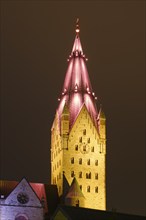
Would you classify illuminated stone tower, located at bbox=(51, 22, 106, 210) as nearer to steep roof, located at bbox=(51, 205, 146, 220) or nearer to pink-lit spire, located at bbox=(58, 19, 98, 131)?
pink-lit spire, located at bbox=(58, 19, 98, 131)

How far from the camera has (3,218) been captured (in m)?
119

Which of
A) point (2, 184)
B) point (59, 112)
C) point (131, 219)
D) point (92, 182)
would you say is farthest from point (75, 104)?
point (131, 219)

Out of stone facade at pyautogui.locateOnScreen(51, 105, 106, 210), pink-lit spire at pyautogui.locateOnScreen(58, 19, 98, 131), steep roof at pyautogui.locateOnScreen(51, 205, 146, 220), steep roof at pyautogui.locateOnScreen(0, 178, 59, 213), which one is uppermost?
pink-lit spire at pyautogui.locateOnScreen(58, 19, 98, 131)

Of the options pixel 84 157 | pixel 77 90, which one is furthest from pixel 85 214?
pixel 77 90

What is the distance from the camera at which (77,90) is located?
14088 cm

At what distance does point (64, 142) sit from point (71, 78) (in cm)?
1274

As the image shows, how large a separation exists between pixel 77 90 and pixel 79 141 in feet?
30.4

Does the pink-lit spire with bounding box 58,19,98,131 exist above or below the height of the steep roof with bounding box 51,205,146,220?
above

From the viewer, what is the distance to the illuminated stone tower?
13612 cm

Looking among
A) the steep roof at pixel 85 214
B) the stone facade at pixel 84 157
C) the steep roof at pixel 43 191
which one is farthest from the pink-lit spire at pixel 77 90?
the steep roof at pixel 85 214

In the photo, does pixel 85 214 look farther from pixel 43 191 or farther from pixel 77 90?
pixel 77 90

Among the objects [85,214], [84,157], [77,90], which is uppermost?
[77,90]

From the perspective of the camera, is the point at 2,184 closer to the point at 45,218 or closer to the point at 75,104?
the point at 45,218

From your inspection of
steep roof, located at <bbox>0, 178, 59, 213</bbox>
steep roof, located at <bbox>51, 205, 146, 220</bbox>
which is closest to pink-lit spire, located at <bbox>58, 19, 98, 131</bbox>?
steep roof, located at <bbox>0, 178, 59, 213</bbox>
